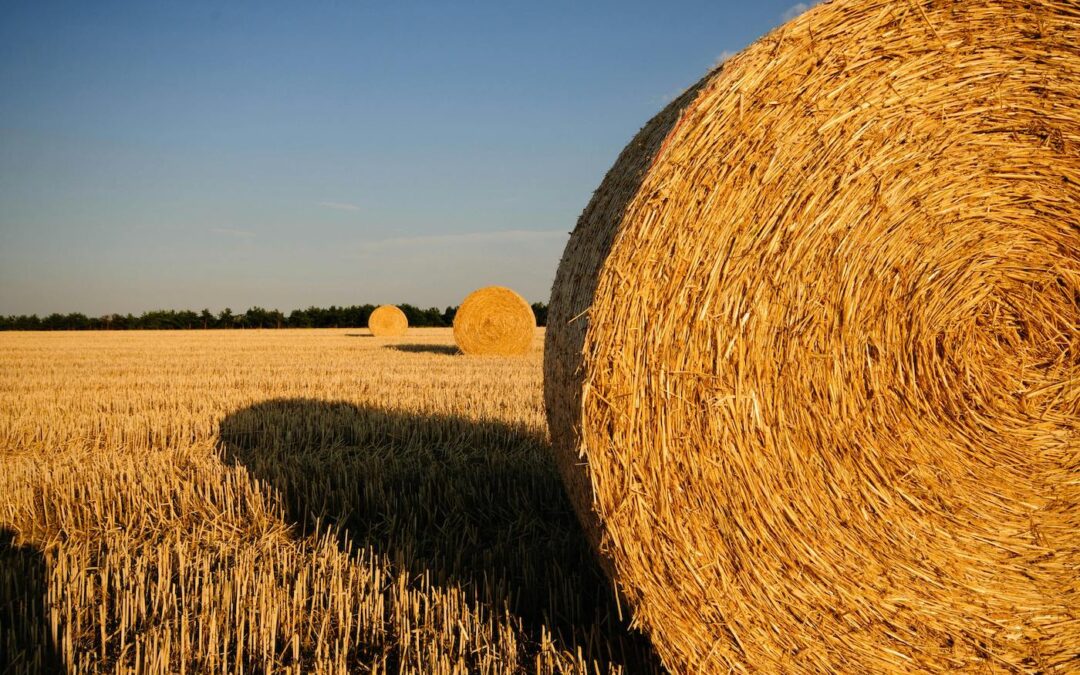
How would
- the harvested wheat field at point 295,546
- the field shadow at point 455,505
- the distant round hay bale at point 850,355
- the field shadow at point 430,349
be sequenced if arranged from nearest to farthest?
the distant round hay bale at point 850,355 < the harvested wheat field at point 295,546 < the field shadow at point 455,505 < the field shadow at point 430,349

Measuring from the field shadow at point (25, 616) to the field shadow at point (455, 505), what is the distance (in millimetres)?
1247

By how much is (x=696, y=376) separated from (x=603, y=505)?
552mm

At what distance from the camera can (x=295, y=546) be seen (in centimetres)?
362

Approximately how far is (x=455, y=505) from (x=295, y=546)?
3.06 feet

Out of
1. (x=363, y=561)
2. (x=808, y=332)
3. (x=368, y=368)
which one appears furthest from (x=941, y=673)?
(x=368, y=368)

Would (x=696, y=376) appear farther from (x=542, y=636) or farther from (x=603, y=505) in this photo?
(x=542, y=636)

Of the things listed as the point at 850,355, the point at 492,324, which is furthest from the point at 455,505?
the point at 492,324

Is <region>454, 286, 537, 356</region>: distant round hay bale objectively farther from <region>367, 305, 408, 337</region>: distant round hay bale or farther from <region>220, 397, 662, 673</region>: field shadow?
<region>367, 305, 408, 337</region>: distant round hay bale

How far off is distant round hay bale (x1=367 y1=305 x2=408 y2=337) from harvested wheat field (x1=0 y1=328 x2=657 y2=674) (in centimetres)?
1930

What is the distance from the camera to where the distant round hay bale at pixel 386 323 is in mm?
26516

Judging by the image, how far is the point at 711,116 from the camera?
7.79 feet

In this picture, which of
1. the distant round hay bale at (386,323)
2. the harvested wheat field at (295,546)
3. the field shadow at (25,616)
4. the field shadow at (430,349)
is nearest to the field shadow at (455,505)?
the harvested wheat field at (295,546)

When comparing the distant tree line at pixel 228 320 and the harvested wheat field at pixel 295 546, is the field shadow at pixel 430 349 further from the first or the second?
the distant tree line at pixel 228 320

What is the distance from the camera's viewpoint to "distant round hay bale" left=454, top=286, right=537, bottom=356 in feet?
48.0
